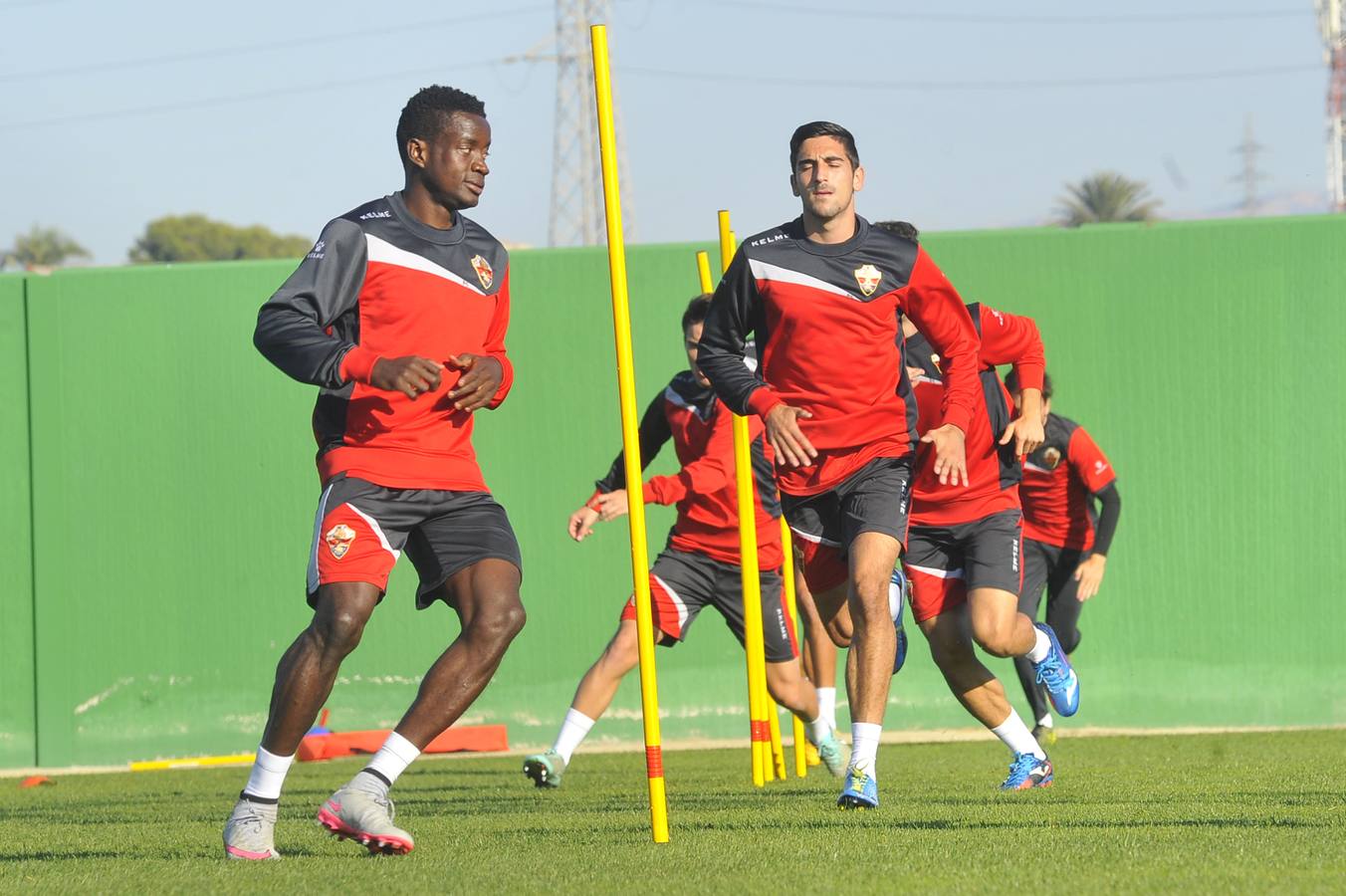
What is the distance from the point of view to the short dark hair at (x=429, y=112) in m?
5.35

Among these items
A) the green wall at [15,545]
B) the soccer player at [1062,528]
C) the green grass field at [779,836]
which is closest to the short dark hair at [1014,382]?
the soccer player at [1062,528]

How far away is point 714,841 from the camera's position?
4.94m

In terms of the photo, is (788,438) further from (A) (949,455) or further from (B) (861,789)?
(B) (861,789)

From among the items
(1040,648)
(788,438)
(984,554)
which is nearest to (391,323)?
(788,438)

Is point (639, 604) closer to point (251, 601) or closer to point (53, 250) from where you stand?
point (251, 601)

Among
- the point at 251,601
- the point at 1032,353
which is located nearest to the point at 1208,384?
the point at 1032,353

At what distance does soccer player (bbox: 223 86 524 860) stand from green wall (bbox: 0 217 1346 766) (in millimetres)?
6347

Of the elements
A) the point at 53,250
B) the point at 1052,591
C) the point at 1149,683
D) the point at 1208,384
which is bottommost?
the point at 1149,683

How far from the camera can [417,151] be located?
5.36 meters

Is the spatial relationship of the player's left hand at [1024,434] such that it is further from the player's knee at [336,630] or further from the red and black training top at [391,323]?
the player's knee at [336,630]

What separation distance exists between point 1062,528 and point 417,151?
211 inches

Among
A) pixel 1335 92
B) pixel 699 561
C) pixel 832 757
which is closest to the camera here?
pixel 832 757

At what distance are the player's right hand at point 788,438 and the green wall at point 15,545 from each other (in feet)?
24.1

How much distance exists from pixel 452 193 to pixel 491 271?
0.88 ft
